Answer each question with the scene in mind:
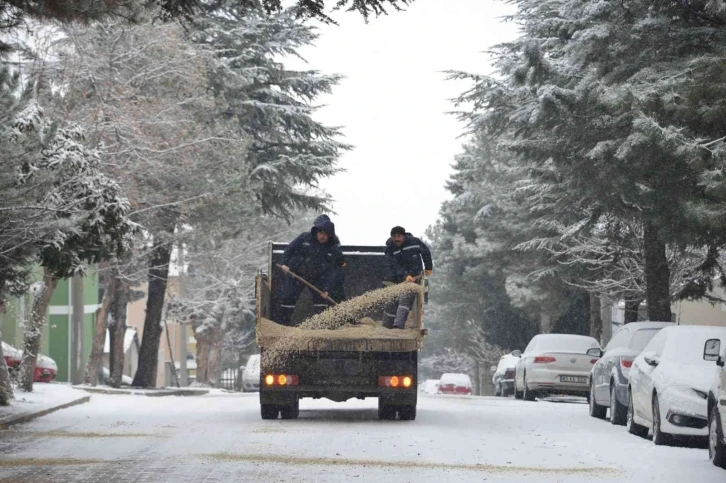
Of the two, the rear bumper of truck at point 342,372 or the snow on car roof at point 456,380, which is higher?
the rear bumper of truck at point 342,372

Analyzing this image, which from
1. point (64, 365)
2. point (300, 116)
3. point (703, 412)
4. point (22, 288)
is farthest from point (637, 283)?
point (64, 365)

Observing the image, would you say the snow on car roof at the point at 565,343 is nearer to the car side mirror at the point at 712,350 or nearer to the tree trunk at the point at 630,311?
the tree trunk at the point at 630,311

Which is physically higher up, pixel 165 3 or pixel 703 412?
pixel 165 3

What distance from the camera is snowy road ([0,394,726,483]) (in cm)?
1166

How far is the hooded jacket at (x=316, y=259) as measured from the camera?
18562 mm

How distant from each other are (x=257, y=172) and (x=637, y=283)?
11.1 m

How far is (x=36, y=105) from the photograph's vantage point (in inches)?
702

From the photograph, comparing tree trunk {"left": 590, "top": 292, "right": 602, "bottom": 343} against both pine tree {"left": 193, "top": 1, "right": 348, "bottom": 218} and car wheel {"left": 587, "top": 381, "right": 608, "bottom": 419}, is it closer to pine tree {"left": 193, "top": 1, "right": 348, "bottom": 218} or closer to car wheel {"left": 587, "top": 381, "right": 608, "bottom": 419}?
pine tree {"left": 193, "top": 1, "right": 348, "bottom": 218}

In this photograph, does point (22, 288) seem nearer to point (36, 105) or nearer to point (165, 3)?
point (36, 105)

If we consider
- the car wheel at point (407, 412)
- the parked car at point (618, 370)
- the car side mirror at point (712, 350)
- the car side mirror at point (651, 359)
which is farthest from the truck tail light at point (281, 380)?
the car side mirror at point (712, 350)

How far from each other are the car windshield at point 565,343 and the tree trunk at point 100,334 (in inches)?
641

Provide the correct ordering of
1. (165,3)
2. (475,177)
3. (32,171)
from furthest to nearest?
(475,177)
(32,171)
(165,3)

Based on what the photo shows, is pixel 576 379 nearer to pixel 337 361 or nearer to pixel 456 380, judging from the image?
pixel 337 361

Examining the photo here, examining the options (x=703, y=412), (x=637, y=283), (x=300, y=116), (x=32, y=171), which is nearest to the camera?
(x=703, y=412)
